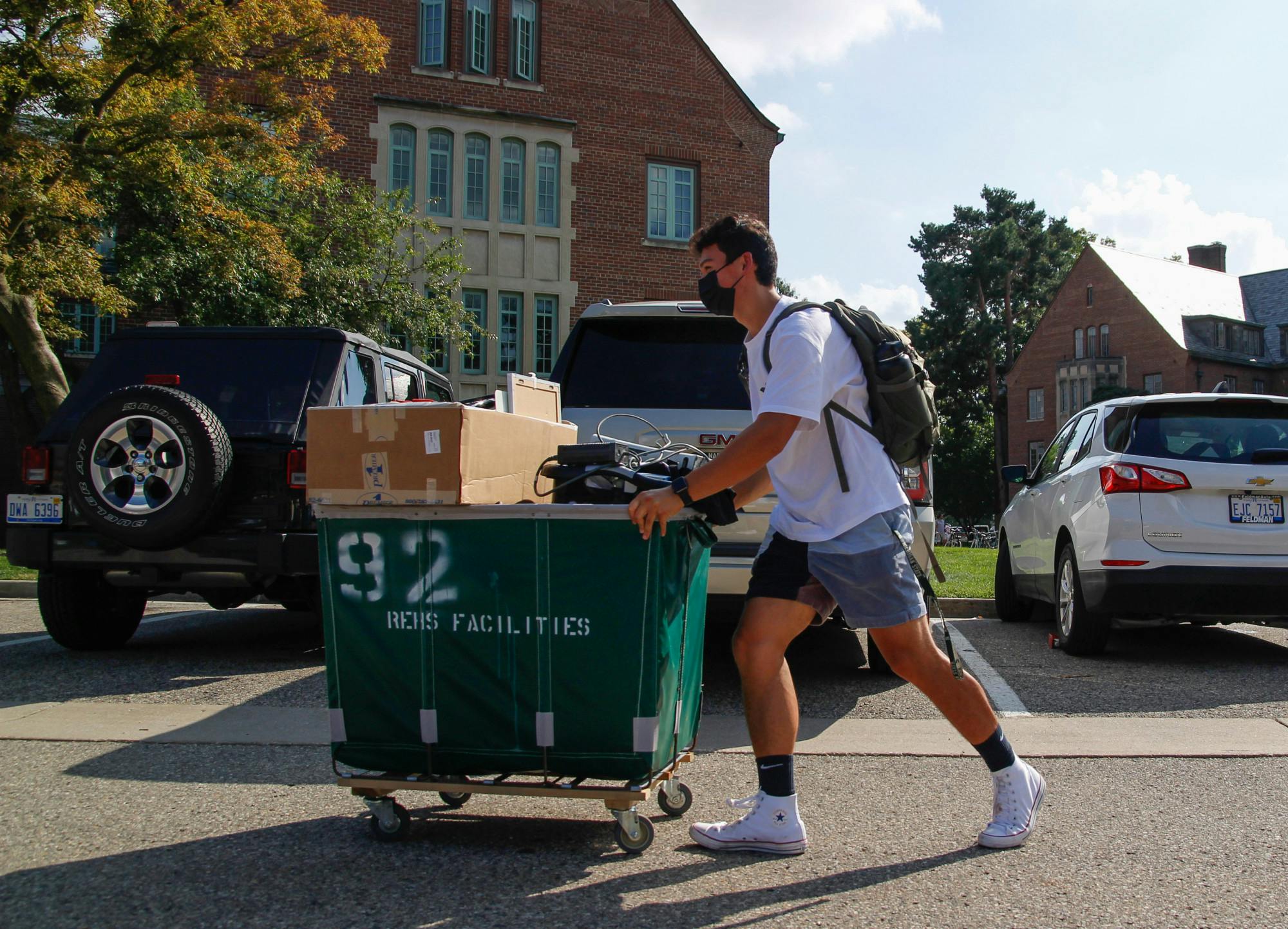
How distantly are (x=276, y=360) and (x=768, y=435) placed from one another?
471 cm

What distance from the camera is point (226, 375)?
6996 millimetres

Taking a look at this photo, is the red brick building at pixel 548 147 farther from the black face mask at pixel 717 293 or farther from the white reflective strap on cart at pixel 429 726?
the white reflective strap on cart at pixel 429 726

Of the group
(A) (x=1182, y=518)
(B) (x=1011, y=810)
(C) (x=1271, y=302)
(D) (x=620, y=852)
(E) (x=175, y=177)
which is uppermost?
(C) (x=1271, y=302)

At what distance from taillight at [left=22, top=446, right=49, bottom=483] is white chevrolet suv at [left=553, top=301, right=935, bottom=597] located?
3.15 meters

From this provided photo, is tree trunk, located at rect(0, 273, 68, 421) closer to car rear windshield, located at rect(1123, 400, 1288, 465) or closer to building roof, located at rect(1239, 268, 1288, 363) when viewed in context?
car rear windshield, located at rect(1123, 400, 1288, 465)

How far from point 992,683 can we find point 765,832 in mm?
3484

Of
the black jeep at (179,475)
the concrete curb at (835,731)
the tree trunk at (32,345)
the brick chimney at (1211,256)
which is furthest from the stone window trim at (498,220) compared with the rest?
the brick chimney at (1211,256)

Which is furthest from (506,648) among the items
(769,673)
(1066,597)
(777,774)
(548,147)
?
(548,147)

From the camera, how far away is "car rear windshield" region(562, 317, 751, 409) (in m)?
5.99

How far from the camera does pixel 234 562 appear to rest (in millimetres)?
6340

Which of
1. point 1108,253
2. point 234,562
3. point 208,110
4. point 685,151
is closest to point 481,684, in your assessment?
point 234,562

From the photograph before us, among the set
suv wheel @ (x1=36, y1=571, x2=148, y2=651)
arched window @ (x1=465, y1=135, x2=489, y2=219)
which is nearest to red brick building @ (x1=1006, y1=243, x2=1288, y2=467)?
arched window @ (x1=465, y1=135, x2=489, y2=219)

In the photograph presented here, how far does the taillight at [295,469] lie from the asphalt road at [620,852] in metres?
1.93

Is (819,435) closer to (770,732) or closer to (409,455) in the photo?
(770,732)
